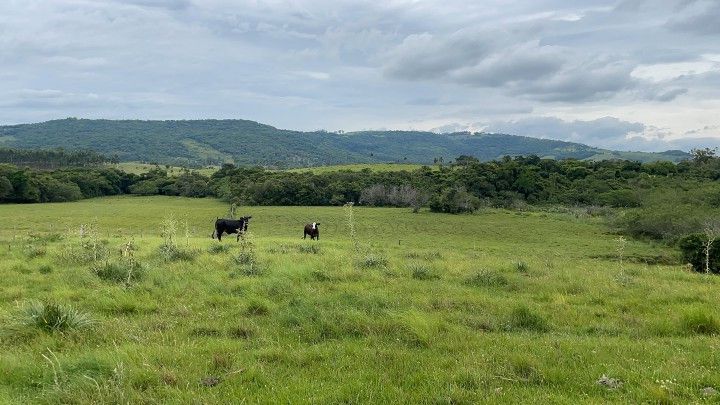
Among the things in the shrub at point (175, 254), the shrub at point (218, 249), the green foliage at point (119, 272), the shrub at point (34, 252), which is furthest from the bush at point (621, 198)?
the green foliage at point (119, 272)

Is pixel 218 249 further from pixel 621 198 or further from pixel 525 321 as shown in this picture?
pixel 621 198

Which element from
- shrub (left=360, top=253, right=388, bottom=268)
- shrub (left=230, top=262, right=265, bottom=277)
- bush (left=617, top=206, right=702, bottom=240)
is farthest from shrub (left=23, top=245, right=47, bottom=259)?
bush (left=617, top=206, right=702, bottom=240)

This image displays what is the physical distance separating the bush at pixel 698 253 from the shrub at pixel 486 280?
17.1 metres

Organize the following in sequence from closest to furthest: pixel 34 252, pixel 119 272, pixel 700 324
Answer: pixel 700 324
pixel 119 272
pixel 34 252

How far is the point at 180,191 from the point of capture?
380 ft

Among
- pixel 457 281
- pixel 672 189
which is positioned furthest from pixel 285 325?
pixel 672 189

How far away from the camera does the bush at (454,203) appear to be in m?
87.8

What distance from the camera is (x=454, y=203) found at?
87.9 metres

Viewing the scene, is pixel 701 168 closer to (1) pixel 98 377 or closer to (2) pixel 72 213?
(2) pixel 72 213

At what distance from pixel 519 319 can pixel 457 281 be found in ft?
13.8

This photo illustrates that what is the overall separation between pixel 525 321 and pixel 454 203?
3144 inches

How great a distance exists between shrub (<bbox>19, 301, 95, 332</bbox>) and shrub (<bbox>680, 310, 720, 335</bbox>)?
10.0 meters

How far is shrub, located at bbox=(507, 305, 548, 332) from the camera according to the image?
9.02 meters

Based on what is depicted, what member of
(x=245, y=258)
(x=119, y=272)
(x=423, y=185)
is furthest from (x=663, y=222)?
(x=119, y=272)
